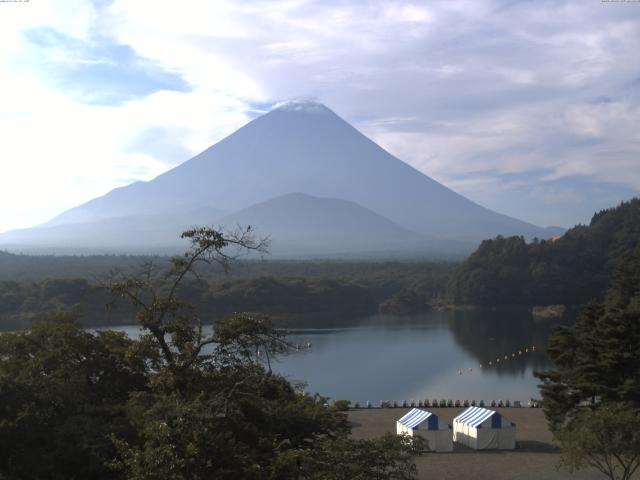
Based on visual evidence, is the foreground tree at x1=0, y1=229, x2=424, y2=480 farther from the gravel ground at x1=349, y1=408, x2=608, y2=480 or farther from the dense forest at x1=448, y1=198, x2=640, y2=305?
the dense forest at x1=448, y1=198, x2=640, y2=305

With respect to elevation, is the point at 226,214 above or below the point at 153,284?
above

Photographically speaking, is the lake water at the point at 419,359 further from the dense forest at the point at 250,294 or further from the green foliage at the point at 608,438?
the green foliage at the point at 608,438

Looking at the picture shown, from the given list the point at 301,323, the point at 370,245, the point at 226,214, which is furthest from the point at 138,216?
the point at 301,323

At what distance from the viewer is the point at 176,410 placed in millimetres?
5270

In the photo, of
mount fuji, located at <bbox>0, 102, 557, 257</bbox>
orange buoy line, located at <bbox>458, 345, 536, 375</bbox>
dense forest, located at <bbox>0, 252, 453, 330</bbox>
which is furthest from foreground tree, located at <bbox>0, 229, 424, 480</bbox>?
mount fuji, located at <bbox>0, 102, 557, 257</bbox>

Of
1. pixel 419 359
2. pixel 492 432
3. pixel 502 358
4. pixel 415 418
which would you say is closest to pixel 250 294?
pixel 419 359

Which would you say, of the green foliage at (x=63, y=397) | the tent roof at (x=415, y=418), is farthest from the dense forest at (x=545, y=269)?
the green foliage at (x=63, y=397)

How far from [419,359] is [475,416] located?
1343 cm

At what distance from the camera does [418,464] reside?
1148 cm

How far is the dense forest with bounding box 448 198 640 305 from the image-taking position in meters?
44.9

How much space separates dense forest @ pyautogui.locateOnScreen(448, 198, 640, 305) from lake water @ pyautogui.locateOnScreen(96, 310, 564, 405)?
6.46 m

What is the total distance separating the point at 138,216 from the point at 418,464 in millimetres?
155383

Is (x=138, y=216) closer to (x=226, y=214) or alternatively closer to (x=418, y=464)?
(x=226, y=214)

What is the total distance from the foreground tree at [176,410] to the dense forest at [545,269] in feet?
126
